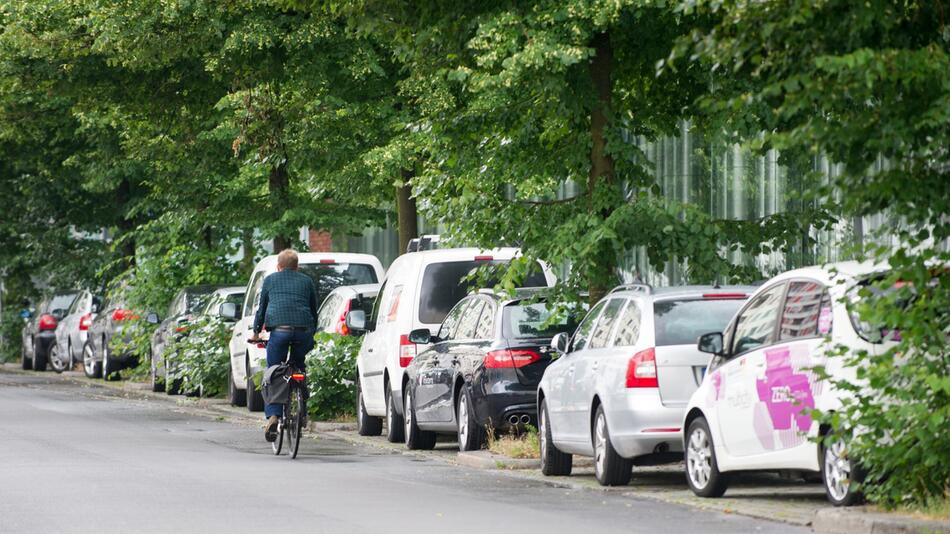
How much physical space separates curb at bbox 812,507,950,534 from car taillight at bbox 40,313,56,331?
3384 cm

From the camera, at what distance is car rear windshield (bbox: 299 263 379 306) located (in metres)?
27.1

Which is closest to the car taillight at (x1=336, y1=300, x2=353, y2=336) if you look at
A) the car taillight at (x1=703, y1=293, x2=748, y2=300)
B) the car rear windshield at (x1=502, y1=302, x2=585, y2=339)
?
the car rear windshield at (x1=502, y1=302, x2=585, y2=339)

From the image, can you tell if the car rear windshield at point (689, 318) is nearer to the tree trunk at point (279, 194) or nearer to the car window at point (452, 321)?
the car window at point (452, 321)

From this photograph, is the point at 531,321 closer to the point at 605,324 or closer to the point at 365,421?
the point at 605,324

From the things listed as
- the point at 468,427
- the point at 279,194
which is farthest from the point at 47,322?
the point at 468,427

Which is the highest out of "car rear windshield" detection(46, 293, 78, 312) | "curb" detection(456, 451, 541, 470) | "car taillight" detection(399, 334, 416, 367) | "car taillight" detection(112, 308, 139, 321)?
"car rear windshield" detection(46, 293, 78, 312)

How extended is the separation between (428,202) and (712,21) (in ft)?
11.0

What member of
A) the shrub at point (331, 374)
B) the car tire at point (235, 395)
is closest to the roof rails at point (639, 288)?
the shrub at point (331, 374)

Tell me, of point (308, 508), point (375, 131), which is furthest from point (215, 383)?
point (308, 508)

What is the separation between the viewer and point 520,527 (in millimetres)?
11531

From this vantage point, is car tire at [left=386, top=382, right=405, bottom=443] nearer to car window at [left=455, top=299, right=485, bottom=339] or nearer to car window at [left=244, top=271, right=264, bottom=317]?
car window at [left=455, top=299, right=485, bottom=339]

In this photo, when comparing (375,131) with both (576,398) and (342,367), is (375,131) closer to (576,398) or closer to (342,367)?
(342,367)

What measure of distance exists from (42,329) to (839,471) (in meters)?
33.9

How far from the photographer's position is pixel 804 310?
12125 mm
